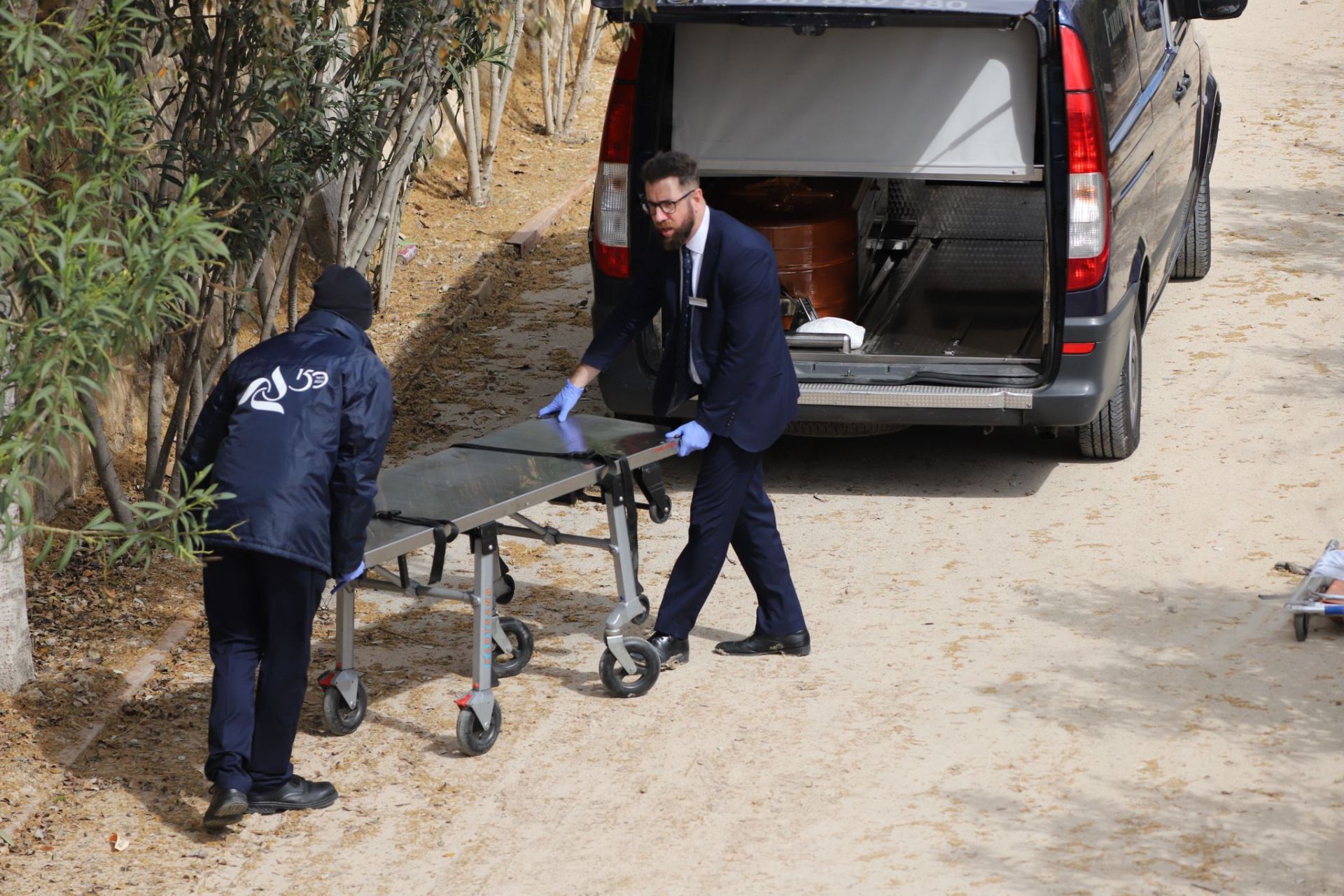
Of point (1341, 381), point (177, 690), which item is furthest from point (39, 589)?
point (1341, 381)

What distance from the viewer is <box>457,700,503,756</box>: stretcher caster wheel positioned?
5.00 meters

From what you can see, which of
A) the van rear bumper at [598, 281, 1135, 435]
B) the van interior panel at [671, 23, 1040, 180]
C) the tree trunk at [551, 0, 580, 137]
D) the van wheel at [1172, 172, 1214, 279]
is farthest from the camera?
the tree trunk at [551, 0, 580, 137]

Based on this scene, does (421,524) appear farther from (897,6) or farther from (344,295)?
(897,6)

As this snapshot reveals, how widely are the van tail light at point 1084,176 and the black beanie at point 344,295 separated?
3113 millimetres

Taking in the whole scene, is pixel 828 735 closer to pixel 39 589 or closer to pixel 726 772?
pixel 726 772

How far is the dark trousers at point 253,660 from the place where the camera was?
456cm

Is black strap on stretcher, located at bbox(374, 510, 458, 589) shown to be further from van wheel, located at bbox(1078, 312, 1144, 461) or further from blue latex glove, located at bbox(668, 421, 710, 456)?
van wheel, located at bbox(1078, 312, 1144, 461)

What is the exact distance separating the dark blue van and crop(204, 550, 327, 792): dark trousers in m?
2.69

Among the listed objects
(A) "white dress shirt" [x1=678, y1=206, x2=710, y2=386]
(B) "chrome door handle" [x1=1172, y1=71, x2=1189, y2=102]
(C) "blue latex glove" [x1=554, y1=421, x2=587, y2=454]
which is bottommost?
(C) "blue latex glove" [x1=554, y1=421, x2=587, y2=454]

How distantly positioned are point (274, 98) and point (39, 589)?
2.06 m

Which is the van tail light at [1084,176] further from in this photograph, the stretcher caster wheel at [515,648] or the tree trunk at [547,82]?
the tree trunk at [547,82]

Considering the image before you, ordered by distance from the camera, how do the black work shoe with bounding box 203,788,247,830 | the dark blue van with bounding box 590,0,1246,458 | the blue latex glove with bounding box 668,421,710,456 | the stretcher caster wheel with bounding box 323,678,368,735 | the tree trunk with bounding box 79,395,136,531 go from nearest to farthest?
1. the black work shoe with bounding box 203,788,247,830
2. the stretcher caster wheel with bounding box 323,678,368,735
3. the blue latex glove with bounding box 668,421,710,456
4. the tree trunk with bounding box 79,395,136,531
5. the dark blue van with bounding box 590,0,1246,458

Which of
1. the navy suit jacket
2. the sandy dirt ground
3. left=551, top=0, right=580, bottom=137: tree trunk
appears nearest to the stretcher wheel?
the sandy dirt ground

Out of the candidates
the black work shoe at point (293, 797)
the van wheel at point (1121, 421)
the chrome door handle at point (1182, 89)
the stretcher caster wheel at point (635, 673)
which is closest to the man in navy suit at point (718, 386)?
the stretcher caster wheel at point (635, 673)
